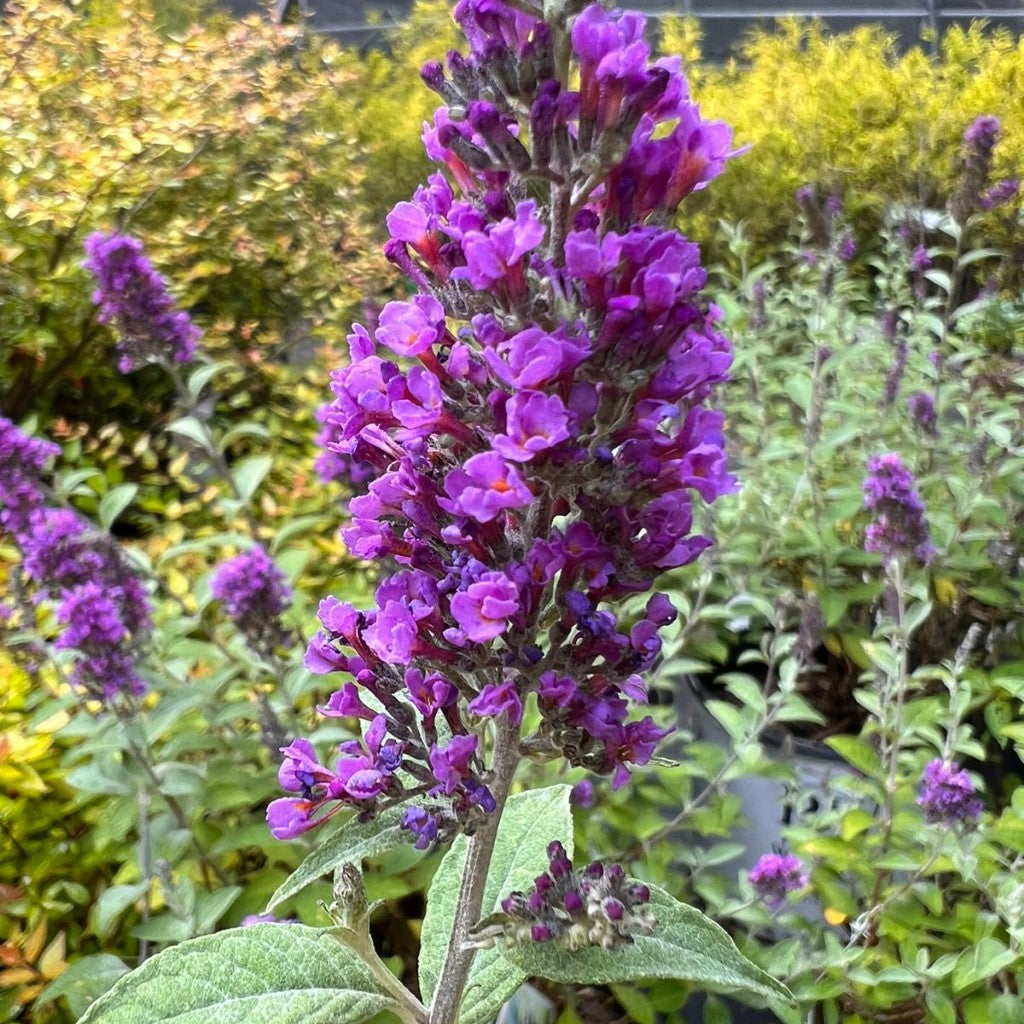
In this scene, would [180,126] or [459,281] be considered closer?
[459,281]

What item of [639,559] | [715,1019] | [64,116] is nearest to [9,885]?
[715,1019]

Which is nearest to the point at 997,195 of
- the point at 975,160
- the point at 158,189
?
the point at 975,160

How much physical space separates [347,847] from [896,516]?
1.12 meters

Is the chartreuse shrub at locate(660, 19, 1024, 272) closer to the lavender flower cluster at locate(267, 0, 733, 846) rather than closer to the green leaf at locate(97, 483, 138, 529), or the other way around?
the green leaf at locate(97, 483, 138, 529)

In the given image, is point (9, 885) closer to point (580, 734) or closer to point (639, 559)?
point (580, 734)

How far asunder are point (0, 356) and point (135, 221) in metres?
0.74

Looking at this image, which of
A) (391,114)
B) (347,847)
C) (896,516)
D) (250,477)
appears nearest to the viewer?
(347,847)

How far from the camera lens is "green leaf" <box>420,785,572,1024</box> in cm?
85

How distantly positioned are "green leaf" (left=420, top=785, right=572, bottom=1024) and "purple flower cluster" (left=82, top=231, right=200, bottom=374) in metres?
1.27

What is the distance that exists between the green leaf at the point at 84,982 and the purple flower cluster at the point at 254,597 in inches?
20.2

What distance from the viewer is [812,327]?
2.18 metres

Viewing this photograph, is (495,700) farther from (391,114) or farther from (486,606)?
(391,114)

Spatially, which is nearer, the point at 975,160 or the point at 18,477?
the point at 18,477

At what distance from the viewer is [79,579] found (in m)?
1.46
